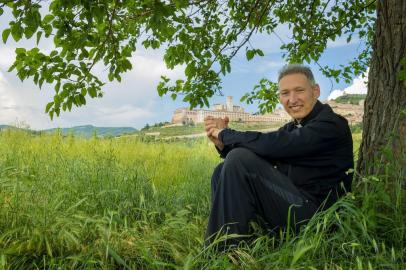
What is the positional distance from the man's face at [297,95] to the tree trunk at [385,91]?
91cm

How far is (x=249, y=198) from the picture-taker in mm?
3045

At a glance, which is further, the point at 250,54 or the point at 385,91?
the point at 250,54

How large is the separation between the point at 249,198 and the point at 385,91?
6.23 feet

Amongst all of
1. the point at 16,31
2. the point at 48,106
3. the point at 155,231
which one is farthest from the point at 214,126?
the point at 16,31

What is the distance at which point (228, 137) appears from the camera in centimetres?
338

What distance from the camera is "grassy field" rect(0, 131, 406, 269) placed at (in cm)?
260

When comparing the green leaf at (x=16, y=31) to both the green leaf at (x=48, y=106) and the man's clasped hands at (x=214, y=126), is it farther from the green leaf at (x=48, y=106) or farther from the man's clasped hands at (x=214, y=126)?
the man's clasped hands at (x=214, y=126)

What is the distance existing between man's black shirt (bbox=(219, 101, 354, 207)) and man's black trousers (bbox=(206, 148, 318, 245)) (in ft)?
0.50

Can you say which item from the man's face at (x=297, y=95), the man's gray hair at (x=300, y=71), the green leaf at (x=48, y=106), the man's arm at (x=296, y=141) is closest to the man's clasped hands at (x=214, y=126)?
the man's arm at (x=296, y=141)

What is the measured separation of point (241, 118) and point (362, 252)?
303cm

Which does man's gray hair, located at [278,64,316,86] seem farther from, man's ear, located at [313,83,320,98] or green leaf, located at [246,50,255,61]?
green leaf, located at [246,50,255,61]

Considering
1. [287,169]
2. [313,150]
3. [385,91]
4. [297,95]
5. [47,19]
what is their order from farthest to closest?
[385,91], [47,19], [297,95], [287,169], [313,150]

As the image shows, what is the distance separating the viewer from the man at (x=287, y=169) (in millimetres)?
3023

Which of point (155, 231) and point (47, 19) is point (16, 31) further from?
point (155, 231)
